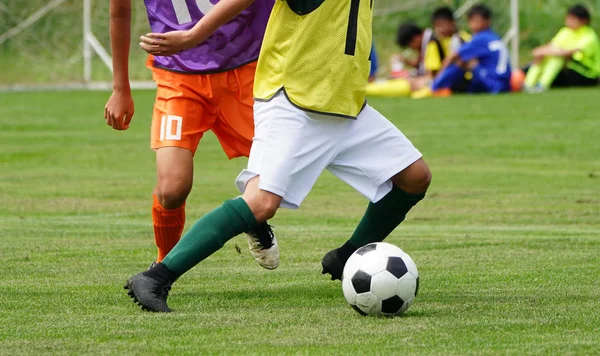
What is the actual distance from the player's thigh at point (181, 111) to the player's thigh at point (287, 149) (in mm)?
727

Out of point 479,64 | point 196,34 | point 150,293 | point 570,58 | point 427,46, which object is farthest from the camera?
point 570,58

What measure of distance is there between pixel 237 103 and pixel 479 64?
56.0 ft

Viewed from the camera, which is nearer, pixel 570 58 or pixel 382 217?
pixel 382 217

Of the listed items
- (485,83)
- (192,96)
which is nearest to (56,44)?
(485,83)

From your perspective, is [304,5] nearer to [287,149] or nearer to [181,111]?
[287,149]

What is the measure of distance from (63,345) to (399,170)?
5.77ft

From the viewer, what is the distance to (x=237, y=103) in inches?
239

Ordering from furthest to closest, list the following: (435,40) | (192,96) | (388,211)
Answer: (435,40), (192,96), (388,211)

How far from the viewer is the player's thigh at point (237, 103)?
19.8ft

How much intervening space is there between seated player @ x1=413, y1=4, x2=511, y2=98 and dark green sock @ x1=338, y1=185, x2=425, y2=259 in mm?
16830

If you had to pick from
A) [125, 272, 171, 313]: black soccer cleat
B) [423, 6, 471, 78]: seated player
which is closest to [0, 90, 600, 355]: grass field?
[125, 272, 171, 313]: black soccer cleat

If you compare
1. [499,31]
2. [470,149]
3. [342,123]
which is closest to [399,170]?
[342,123]

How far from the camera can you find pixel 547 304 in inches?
205

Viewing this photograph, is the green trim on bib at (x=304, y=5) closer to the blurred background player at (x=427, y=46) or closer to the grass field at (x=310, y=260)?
the grass field at (x=310, y=260)
